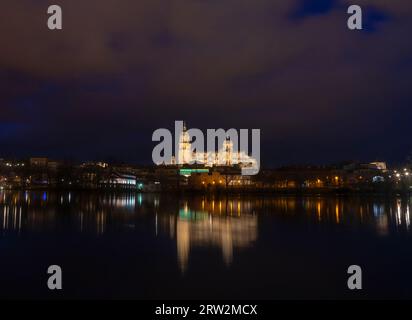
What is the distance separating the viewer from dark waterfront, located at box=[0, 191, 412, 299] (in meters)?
11.4

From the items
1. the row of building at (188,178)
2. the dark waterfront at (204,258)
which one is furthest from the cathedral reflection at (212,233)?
the row of building at (188,178)

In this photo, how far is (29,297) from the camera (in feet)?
35.0

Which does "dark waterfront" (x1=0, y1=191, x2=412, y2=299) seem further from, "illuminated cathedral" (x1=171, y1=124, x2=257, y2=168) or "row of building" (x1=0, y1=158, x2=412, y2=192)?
"illuminated cathedral" (x1=171, y1=124, x2=257, y2=168)

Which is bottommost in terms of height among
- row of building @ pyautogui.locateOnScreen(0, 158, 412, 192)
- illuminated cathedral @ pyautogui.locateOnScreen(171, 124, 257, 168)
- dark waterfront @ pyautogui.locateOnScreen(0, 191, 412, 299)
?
dark waterfront @ pyautogui.locateOnScreen(0, 191, 412, 299)

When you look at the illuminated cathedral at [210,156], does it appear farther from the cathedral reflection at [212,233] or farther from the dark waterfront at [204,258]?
the dark waterfront at [204,258]

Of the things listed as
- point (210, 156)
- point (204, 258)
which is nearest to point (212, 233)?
point (204, 258)

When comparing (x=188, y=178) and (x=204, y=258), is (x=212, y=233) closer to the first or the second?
(x=204, y=258)

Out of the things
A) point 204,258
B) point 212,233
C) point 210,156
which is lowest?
point 204,258

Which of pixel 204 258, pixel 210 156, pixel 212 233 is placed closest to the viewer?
pixel 204 258

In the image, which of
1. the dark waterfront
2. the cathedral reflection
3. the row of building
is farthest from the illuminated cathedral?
the dark waterfront

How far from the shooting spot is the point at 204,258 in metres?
14.6
